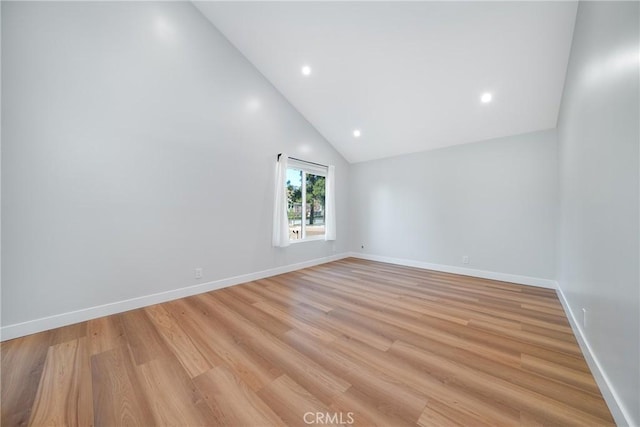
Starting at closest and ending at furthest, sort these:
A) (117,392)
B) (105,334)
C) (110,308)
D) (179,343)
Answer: (117,392) < (179,343) < (105,334) < (110,308)

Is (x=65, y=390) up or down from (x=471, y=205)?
down

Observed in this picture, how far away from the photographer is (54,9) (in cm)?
207

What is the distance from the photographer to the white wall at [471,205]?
3.17m

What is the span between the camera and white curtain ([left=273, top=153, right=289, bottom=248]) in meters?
3.69

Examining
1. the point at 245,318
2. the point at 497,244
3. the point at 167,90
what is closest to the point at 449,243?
the point at 497,244

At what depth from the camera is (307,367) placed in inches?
59.5

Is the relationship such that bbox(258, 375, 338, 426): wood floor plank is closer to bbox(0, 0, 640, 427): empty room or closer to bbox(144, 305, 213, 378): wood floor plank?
bbox(0, 0, 640, 427): empty room

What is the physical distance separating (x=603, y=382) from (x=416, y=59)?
3.22 m

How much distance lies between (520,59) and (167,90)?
4039 millimetres

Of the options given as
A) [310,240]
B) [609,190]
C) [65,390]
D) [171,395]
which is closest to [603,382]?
[609,190]

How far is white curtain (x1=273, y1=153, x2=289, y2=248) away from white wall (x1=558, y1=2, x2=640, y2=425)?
10.8 feet

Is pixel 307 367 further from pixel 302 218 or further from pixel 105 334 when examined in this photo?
pixel 302 218

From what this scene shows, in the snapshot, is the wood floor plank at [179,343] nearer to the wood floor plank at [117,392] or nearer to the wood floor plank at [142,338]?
the wood floor plank at [142,338]

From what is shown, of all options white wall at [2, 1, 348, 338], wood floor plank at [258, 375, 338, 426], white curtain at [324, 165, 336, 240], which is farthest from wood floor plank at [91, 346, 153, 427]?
white curtain at [324, 165, 336, 240]
